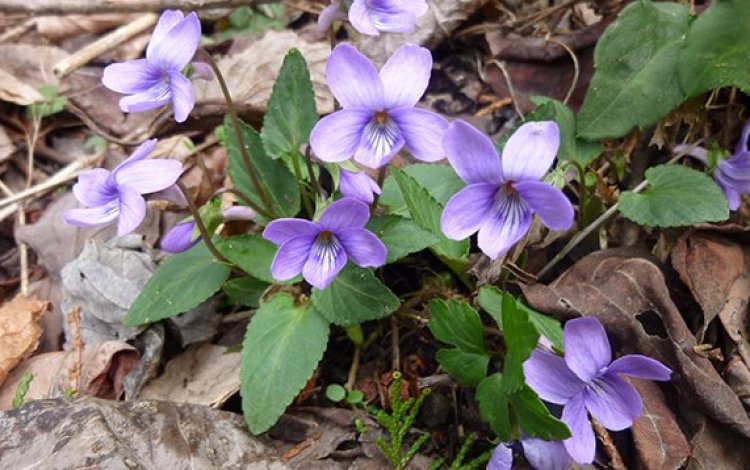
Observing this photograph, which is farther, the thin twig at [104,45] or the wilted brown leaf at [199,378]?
the thin twig at [104,45]

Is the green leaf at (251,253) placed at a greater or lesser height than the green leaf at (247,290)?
greater

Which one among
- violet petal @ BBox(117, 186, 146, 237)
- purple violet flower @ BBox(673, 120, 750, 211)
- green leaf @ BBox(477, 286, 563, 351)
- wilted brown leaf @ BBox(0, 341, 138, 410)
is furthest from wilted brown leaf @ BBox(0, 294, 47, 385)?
purple violet flower @ BBox(673, 120, 750, 211)

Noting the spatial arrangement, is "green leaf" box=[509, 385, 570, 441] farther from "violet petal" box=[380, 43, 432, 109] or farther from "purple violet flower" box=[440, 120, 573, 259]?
"violet petal" box=[380, 43, 432, 109]

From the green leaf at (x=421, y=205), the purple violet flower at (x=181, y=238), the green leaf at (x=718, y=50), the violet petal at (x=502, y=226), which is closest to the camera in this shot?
the violet petal at (x=502, y=226)

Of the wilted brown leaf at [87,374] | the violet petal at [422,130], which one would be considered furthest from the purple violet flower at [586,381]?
the wilted brown leaf at [87,374]

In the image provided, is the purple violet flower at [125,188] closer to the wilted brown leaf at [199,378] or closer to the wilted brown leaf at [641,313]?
the wilted brown leaf at [199,378]

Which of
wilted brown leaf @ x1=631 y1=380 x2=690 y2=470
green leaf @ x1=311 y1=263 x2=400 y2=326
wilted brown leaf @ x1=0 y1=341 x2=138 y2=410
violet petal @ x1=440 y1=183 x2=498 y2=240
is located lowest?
wilted brown leaf @ x1=0 y1=341 x2=138 y2=410

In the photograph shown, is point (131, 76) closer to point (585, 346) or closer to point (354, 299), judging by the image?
point (354, 299)

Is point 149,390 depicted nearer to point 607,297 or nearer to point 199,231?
point 199,231
